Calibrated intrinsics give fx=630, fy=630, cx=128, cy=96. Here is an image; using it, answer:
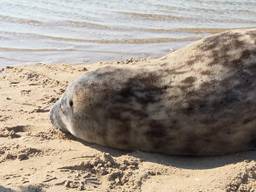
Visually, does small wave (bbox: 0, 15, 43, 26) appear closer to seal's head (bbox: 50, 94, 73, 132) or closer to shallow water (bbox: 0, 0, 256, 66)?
shallow water (bbox: 0, 0, 256, 66)

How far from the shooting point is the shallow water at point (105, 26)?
884cm

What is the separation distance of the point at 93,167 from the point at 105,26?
19.6ft

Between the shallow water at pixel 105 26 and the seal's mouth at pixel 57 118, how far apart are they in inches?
114

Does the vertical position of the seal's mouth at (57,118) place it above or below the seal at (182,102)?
below

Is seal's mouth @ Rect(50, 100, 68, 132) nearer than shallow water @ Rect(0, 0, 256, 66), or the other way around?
seal's mouth @ Rect(50, 100, 68, 132)

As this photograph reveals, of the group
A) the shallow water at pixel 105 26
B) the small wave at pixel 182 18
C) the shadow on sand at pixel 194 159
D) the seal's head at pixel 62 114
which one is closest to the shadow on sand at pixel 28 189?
the shadow on sand at pixel 194 159

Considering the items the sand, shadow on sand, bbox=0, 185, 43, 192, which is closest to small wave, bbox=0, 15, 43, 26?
the sand

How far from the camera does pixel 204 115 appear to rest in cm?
457

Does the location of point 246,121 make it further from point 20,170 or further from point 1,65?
point 1,65

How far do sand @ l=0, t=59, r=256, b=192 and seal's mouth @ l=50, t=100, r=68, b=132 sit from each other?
0.06 m

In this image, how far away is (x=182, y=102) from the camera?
15.2 feet

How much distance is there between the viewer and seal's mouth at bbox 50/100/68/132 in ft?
17.6

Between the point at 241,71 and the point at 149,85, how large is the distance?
70 cm

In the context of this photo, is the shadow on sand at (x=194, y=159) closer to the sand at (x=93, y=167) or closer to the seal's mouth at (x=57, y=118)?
the sand at (x=93, y=167)
